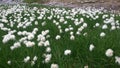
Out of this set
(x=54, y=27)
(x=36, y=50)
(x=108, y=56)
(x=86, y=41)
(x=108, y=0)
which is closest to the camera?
(x=108, y=56)

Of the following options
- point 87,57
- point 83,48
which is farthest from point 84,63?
point 83,48

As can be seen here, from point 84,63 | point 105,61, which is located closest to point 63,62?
point 84,63

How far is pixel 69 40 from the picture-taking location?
5094 mm

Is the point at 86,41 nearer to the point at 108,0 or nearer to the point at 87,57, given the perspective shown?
the point at 87,57

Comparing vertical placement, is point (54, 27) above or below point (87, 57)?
below

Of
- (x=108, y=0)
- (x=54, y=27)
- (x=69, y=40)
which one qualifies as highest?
(x=69, y=40)

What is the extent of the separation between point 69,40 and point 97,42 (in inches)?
24.1

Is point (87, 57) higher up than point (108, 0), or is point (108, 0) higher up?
point (87, 57)

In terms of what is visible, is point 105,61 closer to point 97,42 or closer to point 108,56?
point 108,56

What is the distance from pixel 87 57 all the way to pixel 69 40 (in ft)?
3.38

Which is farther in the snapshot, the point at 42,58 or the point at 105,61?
the point at 42,58

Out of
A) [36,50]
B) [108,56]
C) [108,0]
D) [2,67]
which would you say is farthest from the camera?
[108,0]

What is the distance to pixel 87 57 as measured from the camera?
4.11 meters

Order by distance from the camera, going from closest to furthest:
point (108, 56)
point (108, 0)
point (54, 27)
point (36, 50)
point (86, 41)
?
1. point (108, 56)
2. point (36, 50)
3. point (86, 41)
4. point (54, 27)
5. point (108, 0)
